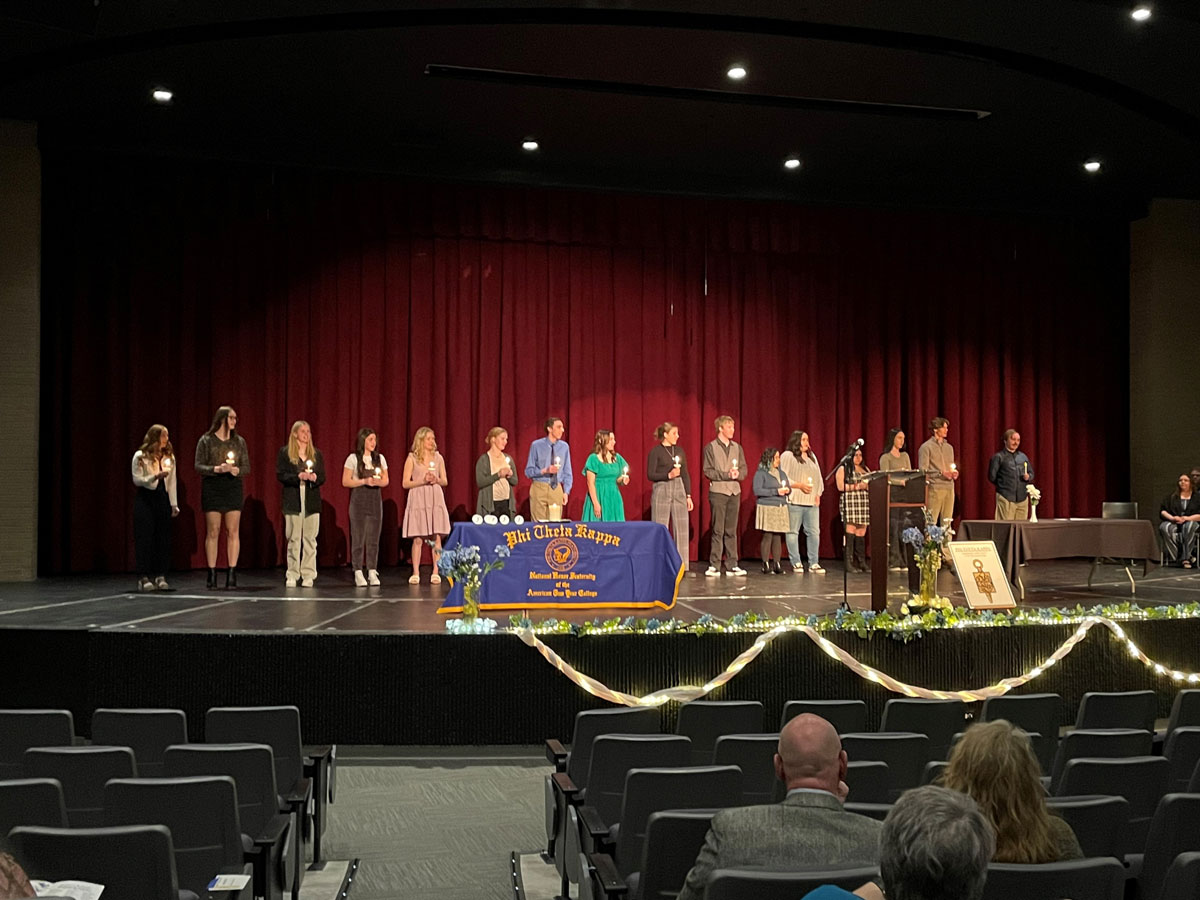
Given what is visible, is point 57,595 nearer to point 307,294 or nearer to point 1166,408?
point 307,294

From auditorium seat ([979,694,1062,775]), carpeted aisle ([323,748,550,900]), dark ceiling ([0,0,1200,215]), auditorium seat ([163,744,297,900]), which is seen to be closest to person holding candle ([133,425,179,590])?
dark ceiling ([0,0,1200,215])

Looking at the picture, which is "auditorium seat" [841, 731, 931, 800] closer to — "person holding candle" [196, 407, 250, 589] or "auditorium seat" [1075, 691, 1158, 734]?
"auditorium seat" [1075, 691, 1158, 734]

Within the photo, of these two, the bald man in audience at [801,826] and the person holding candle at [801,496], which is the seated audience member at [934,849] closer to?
the bald man in audience at [801,826]

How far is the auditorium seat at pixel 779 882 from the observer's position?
7.95 ft

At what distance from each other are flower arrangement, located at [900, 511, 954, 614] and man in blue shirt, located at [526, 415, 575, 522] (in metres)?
4.04

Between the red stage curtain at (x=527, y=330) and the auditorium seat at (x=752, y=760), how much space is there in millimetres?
9023

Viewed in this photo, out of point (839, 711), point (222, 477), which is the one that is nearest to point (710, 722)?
point (839, 711)

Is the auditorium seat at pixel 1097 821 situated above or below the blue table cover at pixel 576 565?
below

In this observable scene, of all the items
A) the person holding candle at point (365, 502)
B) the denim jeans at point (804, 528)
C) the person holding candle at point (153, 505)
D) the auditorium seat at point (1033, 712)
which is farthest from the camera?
the denim jeans at point (804, 528)

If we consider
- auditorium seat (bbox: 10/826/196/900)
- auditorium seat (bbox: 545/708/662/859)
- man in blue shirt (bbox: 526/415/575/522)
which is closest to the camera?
auditorium seat (bbox: 10/826/196/900)

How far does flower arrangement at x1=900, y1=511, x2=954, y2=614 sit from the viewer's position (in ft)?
26.2

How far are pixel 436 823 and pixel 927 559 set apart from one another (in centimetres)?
422

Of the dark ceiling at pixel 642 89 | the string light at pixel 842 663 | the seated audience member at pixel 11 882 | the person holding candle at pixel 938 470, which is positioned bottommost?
the string light at pixel 842 663

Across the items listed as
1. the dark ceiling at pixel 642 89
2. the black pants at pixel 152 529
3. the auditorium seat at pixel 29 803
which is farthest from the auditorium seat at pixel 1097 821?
the black pants at pixel 152 529
